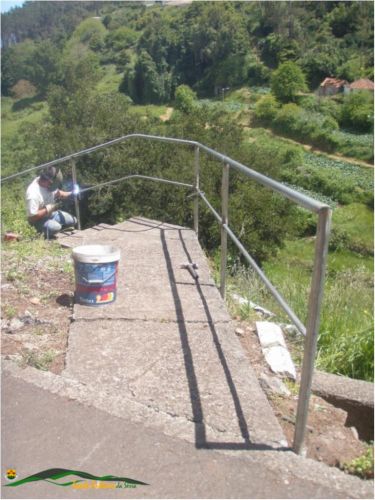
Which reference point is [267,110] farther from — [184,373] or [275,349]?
[184,373]

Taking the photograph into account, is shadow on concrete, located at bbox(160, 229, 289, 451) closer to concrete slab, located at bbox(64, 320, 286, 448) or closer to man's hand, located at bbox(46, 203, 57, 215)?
concrete slab, located at bbox(64, 320, 286, 448)

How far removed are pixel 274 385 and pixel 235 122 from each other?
1037 inches

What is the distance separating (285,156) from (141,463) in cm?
4189

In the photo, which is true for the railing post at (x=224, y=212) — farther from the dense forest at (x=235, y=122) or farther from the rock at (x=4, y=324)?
the rock at (x=4, y=324)

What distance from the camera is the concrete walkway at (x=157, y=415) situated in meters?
2.02

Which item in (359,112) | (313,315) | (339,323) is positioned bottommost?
(339,323)

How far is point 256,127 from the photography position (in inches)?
2259

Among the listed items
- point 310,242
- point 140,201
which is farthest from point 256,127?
point 140,201

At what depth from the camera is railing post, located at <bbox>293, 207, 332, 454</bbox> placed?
1936mm

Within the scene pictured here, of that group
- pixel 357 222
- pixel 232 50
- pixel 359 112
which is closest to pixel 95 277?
pixel 357 222

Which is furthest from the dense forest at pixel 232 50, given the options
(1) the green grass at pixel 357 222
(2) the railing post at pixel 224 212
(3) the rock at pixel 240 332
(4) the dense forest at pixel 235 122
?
(3) the rock at pixel 240 332

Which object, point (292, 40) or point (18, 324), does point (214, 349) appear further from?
point (292, 40)

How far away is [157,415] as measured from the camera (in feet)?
7.92

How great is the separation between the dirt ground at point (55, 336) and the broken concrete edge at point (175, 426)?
0.63ft
